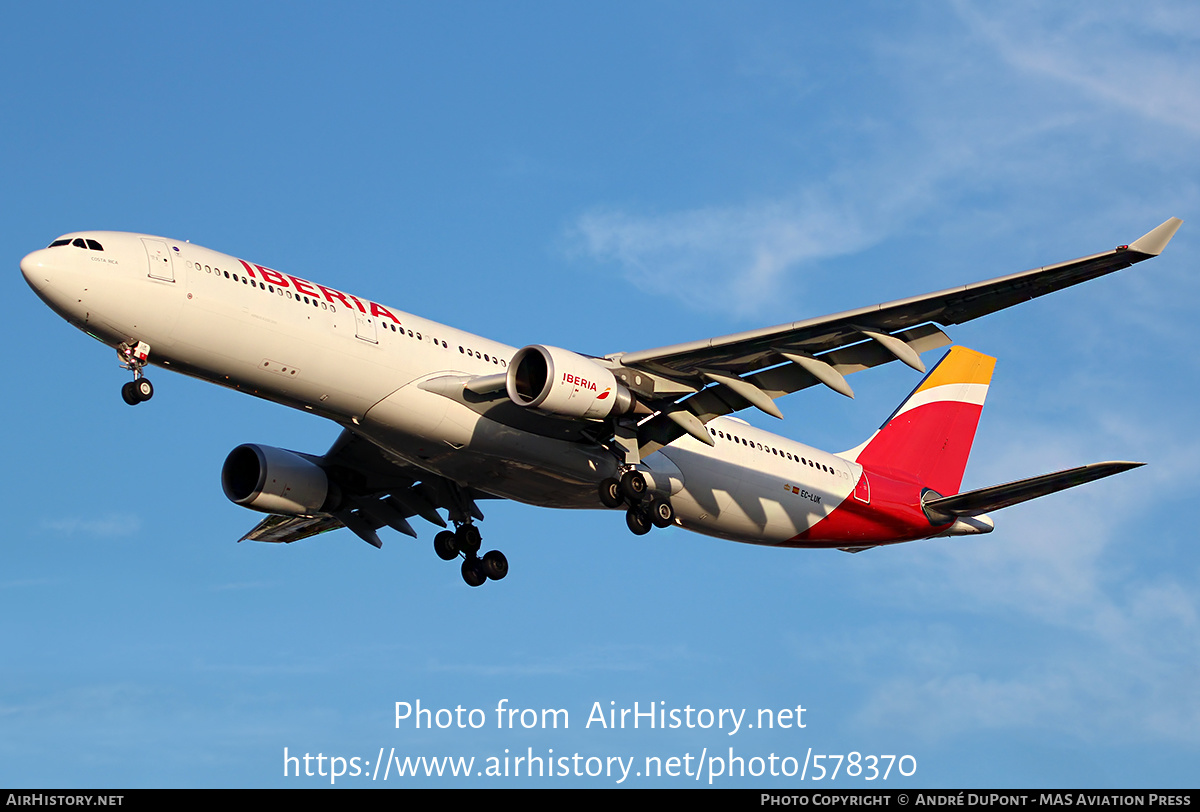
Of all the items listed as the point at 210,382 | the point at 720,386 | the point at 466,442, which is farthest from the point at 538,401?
the point at 210,382

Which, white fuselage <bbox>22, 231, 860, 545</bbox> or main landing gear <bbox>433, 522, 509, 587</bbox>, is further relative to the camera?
main landing gear <bbox>433, 522, 509, 587</bbox>

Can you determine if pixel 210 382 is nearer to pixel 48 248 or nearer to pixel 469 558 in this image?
pixel 48 248

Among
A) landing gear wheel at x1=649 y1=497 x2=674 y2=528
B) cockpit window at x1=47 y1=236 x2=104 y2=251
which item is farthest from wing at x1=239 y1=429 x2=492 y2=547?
cockpit window at x1=47 y1=236 x2=104 y2=251

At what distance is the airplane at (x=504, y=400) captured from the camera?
27797mm

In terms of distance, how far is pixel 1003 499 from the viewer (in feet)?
117

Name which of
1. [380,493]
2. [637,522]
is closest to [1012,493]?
[637,522]

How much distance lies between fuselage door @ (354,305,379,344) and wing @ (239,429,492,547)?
5.99 metres

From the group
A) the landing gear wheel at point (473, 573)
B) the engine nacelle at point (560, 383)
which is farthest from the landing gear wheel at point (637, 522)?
the landing gear wheel at point (473, 573)

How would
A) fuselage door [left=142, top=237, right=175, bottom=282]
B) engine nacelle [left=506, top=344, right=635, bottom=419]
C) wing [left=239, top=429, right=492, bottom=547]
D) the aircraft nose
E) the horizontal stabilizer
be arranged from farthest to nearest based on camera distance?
wing [left=239, top=429, right=492, bottom=547] < the horizontal stabilizer < engine nacelle [left=506, top=344, right=635, bottom=419] < fuselage door [left=142, top=237, right=175, bottom=282] < the aircraft nose

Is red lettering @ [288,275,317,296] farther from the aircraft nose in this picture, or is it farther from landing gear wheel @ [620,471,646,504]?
landing gear wheel @ [620,471,646,504]

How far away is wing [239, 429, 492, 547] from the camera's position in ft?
117

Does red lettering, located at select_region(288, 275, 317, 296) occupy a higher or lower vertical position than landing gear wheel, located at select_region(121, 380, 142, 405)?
higher

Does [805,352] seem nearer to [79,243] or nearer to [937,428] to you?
[937,428]
